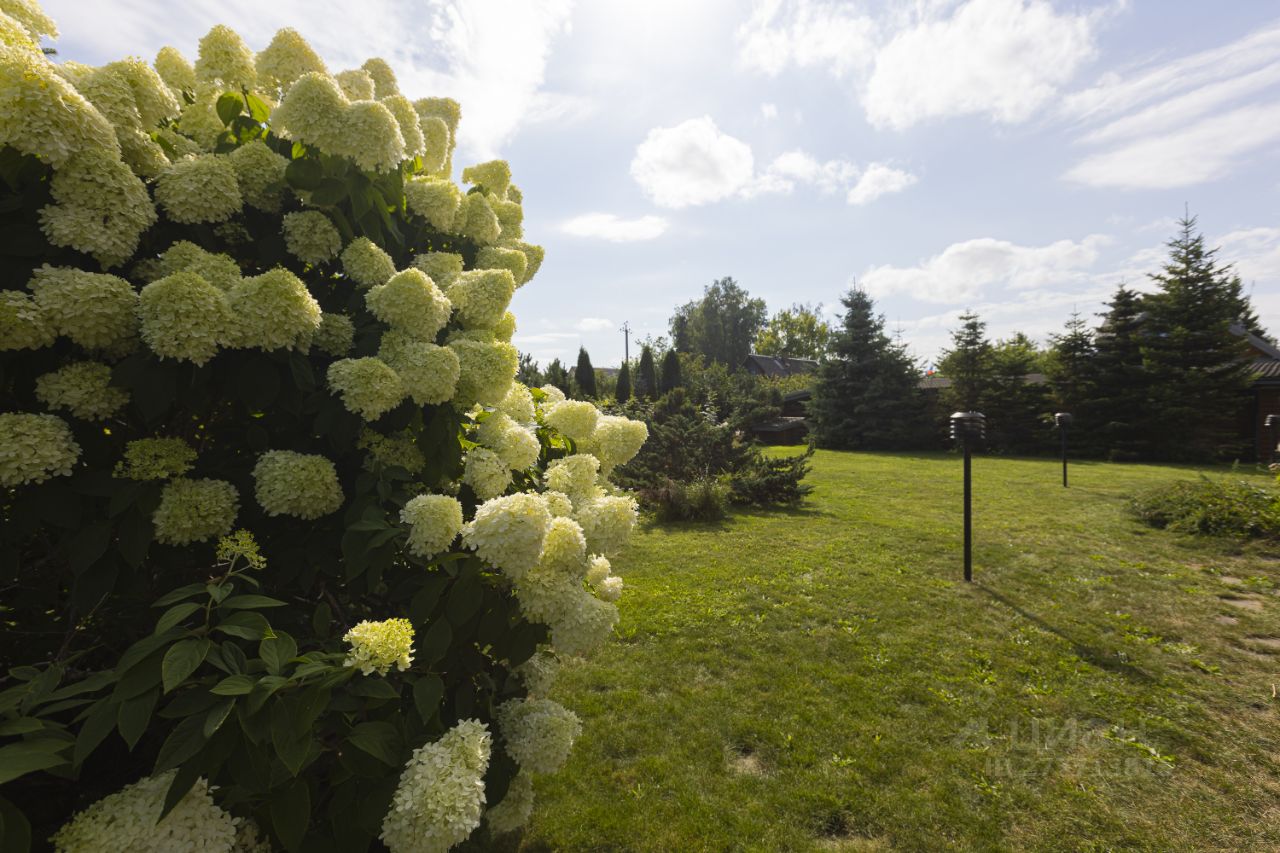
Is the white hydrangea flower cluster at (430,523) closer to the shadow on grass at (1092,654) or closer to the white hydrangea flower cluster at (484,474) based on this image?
the white hydrangea flower cluster at (484,474)

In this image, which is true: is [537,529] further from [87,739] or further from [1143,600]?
[1143,600]

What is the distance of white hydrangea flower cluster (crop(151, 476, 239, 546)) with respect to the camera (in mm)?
1476

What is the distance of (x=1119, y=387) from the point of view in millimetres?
20641

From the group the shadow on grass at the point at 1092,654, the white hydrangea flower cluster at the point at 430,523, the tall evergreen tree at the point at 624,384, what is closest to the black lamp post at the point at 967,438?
the shadow on grass at the point at 1092,654

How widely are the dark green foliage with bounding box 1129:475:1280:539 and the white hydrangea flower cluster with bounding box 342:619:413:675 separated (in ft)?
36.7

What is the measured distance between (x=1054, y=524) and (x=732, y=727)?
847 cm

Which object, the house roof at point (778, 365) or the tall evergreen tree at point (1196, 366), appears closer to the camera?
the tall evergreen tree at point (1196, 366)

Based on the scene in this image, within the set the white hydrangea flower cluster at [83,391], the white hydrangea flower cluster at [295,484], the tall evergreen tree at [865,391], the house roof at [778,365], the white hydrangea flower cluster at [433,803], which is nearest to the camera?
the white hydrangea flower cluster at [433,803]

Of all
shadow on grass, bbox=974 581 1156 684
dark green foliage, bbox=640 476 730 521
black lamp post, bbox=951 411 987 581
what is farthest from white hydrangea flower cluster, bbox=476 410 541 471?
dark green foliage, bbox=640 476 730 521

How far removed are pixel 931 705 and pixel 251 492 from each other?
4368mm

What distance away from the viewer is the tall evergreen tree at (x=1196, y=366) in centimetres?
1906

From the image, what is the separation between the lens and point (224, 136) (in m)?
1.98

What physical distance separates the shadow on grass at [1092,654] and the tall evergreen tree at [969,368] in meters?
21.9

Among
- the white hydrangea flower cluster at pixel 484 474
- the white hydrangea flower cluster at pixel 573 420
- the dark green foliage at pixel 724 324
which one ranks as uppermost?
the dark green foliage at pixel 724 324
